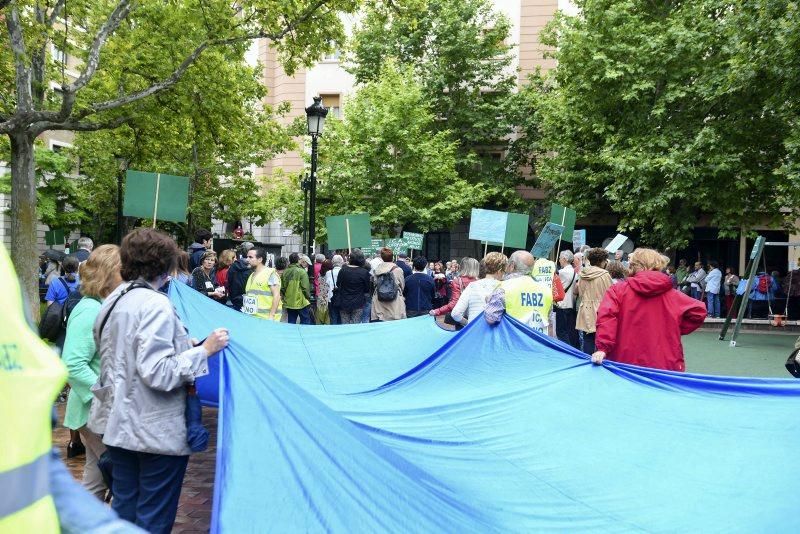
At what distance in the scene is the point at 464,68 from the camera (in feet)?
118

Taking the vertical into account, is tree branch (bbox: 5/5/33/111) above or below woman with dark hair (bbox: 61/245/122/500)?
above

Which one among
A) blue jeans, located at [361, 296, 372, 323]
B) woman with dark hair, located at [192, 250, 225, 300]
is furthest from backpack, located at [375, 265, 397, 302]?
woman with dark hair, located at [192, 250, 225, 300]

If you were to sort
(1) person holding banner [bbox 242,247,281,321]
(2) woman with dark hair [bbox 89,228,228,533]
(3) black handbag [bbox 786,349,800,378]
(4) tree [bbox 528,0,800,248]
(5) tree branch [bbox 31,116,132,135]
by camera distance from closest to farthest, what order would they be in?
(2) woman with dark hair [bbox 89,228,228,533] < (3) black handbag [bbox 786,349,800,378] < (1) person holding banner [bbox 242,247,281,321] < (5) tree branch [bbox 31,116,132,135] < (4) tree [bbox 528,0,800,248]

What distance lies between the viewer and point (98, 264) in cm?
511

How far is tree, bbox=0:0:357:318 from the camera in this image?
15.1 metres

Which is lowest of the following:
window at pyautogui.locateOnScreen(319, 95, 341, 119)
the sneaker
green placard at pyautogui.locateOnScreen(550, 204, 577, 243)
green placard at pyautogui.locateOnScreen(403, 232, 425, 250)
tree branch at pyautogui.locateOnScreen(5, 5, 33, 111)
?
the sneaker

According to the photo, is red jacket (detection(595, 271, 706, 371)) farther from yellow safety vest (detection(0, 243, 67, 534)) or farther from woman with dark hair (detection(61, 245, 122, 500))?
yellow safety vest (detection(0, 243, 67, 534))

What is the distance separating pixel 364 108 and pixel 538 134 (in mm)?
7411

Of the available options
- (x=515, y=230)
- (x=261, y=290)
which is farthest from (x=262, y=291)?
(x=515, y=230)

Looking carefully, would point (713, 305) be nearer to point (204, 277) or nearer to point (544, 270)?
point (544, 270)

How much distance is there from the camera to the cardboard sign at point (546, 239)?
14234 millimetres

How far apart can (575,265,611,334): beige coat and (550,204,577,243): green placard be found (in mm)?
5349

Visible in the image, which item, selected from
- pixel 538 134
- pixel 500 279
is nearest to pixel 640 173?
pixel 538 134

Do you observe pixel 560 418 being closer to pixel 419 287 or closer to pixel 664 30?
pixel 419 287
